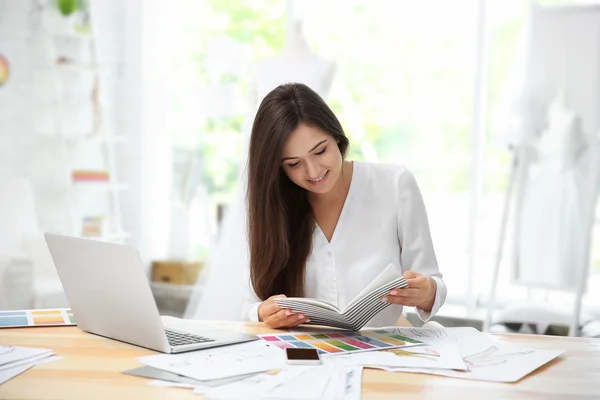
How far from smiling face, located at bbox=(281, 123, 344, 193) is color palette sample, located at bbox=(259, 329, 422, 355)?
17.1 inches

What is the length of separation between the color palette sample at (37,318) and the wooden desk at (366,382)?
259 millimetres

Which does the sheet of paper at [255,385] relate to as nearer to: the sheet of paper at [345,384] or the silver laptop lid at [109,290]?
the sheet of paper at [345,384]

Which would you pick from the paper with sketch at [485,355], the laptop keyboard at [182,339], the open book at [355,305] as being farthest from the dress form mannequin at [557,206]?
the laptop keyboard at [182,339]

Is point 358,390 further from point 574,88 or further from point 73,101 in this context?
point 73,101

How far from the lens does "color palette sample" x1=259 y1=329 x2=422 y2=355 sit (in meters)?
1.53

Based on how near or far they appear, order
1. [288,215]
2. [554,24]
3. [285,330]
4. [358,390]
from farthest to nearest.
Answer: [554,24] < [288,215] < [285,330] < [358,390]

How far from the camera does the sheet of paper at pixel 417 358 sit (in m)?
1.39

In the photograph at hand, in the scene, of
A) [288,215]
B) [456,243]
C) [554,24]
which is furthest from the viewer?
[456,243]

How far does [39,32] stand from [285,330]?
2760mm

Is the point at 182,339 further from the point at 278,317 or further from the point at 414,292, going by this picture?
the point at 414,292

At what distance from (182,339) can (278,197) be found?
0.57 metres

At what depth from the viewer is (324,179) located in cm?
195

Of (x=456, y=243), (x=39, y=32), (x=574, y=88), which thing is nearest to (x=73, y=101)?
(x=39, y=32)

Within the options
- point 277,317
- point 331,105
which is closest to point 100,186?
point 331,105
